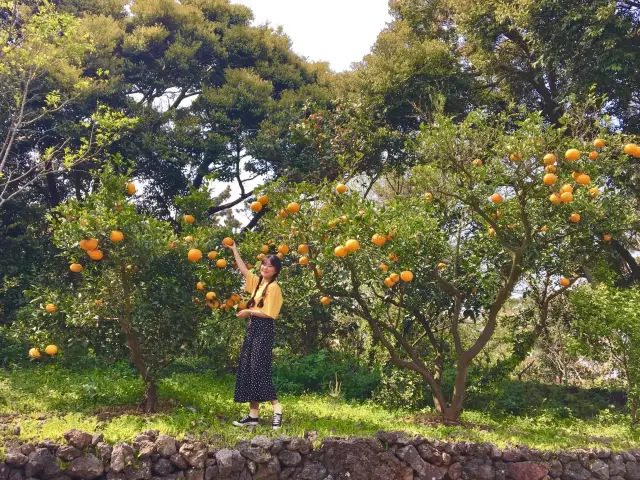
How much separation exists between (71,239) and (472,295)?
4.76 m

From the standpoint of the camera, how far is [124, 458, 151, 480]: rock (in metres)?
3.73

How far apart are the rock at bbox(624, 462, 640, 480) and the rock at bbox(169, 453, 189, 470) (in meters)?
4.53

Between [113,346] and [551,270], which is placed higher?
[551,270]

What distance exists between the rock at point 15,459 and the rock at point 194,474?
1.18 m

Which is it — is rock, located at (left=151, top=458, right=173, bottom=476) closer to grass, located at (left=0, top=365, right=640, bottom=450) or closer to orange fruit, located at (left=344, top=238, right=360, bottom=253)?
grass, located at (left=0, top=365, right=640, bottom=450)

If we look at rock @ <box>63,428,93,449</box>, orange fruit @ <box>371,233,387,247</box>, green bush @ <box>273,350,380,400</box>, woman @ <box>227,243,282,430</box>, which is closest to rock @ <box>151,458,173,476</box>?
rock @ <box>63,428,93,449</box>

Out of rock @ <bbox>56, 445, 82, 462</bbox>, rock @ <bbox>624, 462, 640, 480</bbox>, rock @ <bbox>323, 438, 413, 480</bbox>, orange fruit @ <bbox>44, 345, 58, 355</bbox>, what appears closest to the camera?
rock @ <bbox>56, 445, 82, 462</bbox>

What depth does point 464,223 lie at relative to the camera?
6.54m

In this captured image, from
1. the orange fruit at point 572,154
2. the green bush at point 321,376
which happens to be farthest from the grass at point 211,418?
the orange fruit at point 572,154

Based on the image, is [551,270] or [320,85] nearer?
[551,270]

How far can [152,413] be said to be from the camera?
200 inches

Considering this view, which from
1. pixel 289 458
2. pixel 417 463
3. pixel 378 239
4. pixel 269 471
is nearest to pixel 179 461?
pixel 269 471

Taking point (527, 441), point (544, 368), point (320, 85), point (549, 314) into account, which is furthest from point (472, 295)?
point (320, 85)

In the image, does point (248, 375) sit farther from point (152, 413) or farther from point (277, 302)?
point (152, 413)
